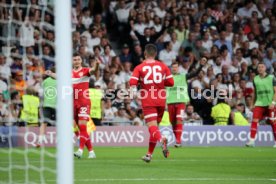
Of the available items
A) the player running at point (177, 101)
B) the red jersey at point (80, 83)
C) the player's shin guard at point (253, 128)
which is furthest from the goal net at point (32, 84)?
the player's shin guard at point (253, 128)

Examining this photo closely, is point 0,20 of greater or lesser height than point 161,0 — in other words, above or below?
below

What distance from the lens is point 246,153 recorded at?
16609 millimetres

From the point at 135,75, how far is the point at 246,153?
14.7ft

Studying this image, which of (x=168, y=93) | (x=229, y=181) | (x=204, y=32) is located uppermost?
(x=204, y=32)

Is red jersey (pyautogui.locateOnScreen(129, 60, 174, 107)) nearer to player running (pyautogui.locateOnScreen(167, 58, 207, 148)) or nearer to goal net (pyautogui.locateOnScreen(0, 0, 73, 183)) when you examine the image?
goal net (pyautogui.locateOnScreen(0, 0, 73, 183))

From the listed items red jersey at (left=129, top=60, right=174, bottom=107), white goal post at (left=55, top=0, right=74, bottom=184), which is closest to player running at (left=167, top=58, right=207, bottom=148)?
red jersey at (left=129, top=60, right=174, bottom=107)

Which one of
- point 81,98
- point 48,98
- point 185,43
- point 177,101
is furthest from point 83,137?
point 185,43

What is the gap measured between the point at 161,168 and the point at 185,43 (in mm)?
10840

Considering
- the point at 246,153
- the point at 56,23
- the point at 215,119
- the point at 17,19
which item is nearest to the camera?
the point at 56,23

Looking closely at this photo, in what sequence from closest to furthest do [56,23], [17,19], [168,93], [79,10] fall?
[56,23] < [17,19] < [168,93] < [79,10]

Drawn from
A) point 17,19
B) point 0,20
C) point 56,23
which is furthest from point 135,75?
point 56,23

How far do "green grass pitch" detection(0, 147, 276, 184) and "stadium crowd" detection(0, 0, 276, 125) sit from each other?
4.45m

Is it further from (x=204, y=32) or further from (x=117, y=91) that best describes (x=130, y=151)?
(x=204, y=32)

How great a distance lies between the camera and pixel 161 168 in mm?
12148
